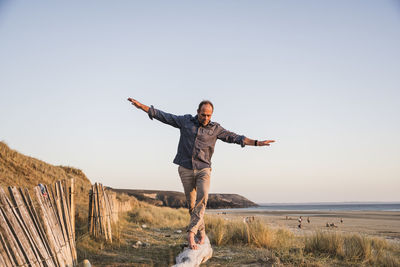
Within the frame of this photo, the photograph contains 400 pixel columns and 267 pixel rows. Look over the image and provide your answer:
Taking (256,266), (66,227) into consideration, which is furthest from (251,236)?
(66,227)

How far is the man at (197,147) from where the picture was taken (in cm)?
464

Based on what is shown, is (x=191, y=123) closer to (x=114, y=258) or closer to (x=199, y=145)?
(x=199, y=145)

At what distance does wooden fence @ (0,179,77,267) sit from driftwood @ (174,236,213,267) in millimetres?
1455

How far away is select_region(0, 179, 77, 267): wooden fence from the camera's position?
10.4ft

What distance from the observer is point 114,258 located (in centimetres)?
518

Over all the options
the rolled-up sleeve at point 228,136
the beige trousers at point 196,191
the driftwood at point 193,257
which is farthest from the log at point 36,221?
the rolled-up sleeve at point 228,136

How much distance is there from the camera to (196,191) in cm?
488

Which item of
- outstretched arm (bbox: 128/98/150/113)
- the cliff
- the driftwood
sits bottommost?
the cliff

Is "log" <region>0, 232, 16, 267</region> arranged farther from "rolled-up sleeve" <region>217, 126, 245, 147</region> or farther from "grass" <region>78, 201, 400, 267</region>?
"rolled-up sleeve" <region>217, 126, 245, 147</region>

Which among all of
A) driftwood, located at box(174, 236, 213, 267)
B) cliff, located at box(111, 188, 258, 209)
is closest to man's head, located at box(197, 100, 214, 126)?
driftwood, located at box(174, 236, 213, 267)

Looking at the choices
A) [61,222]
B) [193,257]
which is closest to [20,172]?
[61,222]

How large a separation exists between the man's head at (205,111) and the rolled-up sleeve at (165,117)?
330 mm

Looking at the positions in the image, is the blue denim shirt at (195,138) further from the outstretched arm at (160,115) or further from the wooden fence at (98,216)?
the wooden fence at (98,216)

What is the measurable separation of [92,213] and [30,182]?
25.5 ft
